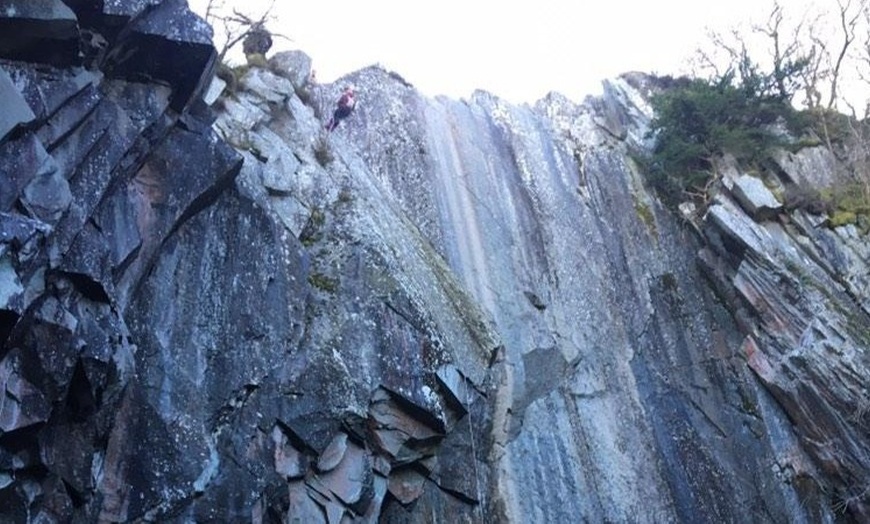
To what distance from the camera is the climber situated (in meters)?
20.9

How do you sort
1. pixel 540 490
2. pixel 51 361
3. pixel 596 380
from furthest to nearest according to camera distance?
pixel 596 380, pixel 540 490, pixel 51 361

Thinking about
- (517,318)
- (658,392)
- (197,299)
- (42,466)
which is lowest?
(42,466)

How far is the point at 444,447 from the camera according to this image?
50.9ft

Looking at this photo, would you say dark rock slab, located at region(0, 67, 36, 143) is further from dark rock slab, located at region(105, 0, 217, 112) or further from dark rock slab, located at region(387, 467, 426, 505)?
dark rock slab, located at region(387, 467, 426, 505)

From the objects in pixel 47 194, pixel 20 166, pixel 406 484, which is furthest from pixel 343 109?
pixel 20 166

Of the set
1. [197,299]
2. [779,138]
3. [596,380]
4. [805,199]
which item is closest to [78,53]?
[197,299]

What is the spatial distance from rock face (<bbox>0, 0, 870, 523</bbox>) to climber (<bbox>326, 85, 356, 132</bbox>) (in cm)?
44

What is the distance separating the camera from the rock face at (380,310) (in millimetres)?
10680

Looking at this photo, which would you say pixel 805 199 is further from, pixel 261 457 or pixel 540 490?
pixel 261 457

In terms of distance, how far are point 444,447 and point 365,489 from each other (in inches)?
92.2

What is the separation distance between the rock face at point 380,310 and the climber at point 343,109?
0.44m

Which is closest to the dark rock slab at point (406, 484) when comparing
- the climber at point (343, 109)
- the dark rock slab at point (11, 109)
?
the dark rock slab at point (11, 109)

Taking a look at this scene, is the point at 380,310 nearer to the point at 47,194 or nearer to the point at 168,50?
the point at 168,50

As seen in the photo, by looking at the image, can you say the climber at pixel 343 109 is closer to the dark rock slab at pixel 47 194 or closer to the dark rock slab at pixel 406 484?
the dark rock slab at pixel 406 484
